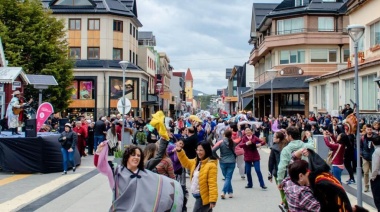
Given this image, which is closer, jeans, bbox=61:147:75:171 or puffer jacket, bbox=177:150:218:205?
puffer jacket, bbox=177:150:218:205

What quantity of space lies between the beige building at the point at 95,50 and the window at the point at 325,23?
67.1 ft

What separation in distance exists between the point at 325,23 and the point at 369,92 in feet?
66.1

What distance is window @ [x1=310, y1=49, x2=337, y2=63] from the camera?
42.1m

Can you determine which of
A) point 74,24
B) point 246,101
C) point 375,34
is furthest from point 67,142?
point 246,101

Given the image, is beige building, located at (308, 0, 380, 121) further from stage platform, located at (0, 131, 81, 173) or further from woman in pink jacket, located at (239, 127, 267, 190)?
stage platform, located at (0, 131, 81, 173)

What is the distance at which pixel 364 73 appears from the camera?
73.4 ft

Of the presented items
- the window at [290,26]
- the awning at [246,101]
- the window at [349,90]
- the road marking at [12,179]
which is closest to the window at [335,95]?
the window at [349,90]

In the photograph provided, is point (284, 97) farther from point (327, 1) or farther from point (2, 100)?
point (2, 100)

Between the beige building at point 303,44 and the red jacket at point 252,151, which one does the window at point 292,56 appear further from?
the red jacket at point 252,151

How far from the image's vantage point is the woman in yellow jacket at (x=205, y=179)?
679 centimetres

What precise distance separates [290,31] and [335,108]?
14.2 meters

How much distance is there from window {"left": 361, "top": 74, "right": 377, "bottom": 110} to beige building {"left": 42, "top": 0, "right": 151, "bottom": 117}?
31.0 m

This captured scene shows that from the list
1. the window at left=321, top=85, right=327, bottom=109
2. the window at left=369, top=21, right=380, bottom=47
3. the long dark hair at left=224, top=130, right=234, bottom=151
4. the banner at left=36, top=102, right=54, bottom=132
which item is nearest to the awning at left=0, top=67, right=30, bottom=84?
the banner at left=36, top=102, right=54, bottom=132

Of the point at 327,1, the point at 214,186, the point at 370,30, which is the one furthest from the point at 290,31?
the point at 214,186
